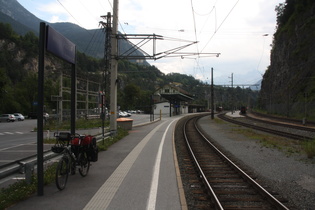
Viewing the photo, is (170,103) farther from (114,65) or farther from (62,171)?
(62,171)

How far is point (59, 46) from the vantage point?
21.4ft

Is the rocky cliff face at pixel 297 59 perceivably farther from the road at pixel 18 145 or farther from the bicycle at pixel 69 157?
the bicycle at pixel 69 157

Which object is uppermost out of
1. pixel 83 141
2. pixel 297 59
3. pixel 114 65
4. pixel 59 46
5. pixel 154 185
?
pixel 297 59

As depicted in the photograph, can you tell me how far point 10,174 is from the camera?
5891mm

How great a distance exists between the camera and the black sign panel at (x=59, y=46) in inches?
234

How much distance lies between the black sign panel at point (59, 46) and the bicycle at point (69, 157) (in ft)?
6.18

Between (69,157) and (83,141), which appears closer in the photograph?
(69,157)

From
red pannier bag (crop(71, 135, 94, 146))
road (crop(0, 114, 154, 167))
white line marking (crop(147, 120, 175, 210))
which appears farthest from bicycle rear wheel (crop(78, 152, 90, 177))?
road (crop(0, 114, 154, 167))

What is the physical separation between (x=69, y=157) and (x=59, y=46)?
100.0 inches

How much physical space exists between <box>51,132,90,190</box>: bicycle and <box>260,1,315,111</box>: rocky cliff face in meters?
34.6

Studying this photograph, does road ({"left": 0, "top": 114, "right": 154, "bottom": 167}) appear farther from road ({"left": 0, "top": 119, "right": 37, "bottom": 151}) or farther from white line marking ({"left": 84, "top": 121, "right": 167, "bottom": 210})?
white line marking ({"left": 84, "top": 121, "right": 167, "bottom": 210})

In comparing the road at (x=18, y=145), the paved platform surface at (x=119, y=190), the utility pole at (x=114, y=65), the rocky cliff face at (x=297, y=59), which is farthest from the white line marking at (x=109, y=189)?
the rocky cliff face at (x=297, y=59)

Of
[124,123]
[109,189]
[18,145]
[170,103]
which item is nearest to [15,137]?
[18,145]

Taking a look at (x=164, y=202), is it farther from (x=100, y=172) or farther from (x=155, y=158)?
(x=155, y=158)
